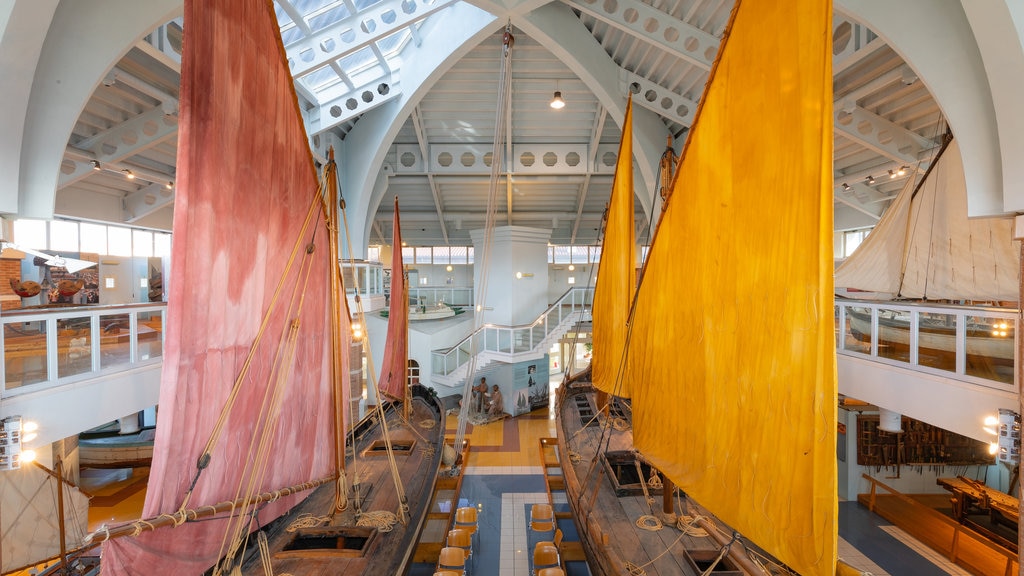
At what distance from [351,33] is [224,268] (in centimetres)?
659

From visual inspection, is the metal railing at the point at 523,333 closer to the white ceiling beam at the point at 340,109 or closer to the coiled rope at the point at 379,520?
the white ceiling beam at the point at 340,109

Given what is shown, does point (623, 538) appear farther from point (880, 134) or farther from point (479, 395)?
point (479, 395)

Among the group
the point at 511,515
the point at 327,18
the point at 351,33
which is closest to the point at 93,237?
the point at 327,18

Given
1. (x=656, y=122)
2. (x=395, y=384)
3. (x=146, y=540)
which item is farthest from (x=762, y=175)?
(x=656, y=122)

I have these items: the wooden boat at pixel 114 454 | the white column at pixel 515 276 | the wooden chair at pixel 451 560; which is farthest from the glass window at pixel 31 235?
the wooden chair at pixel 451 560

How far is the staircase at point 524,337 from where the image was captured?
1273cm

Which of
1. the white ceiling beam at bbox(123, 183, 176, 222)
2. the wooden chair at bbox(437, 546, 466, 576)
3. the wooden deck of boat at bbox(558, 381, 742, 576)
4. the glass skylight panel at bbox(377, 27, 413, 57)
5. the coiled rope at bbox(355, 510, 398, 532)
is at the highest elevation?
the glass skylight panel at bbox(377, 27, 413, 57)

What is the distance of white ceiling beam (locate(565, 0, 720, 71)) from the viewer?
24.5 feet

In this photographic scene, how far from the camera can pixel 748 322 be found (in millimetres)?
2688

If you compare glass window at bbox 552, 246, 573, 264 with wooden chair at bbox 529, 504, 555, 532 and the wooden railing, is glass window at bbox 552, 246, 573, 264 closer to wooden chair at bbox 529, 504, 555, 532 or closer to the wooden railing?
the wooden railing

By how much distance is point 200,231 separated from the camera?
251cm

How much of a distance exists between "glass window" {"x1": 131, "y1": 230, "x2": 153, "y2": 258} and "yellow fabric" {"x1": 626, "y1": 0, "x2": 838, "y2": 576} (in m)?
13.4

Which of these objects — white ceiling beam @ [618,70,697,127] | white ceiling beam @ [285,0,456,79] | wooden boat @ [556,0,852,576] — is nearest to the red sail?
white ceiling beam @ [285,0,456,79]

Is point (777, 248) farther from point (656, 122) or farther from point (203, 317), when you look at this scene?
point (656, 122)
